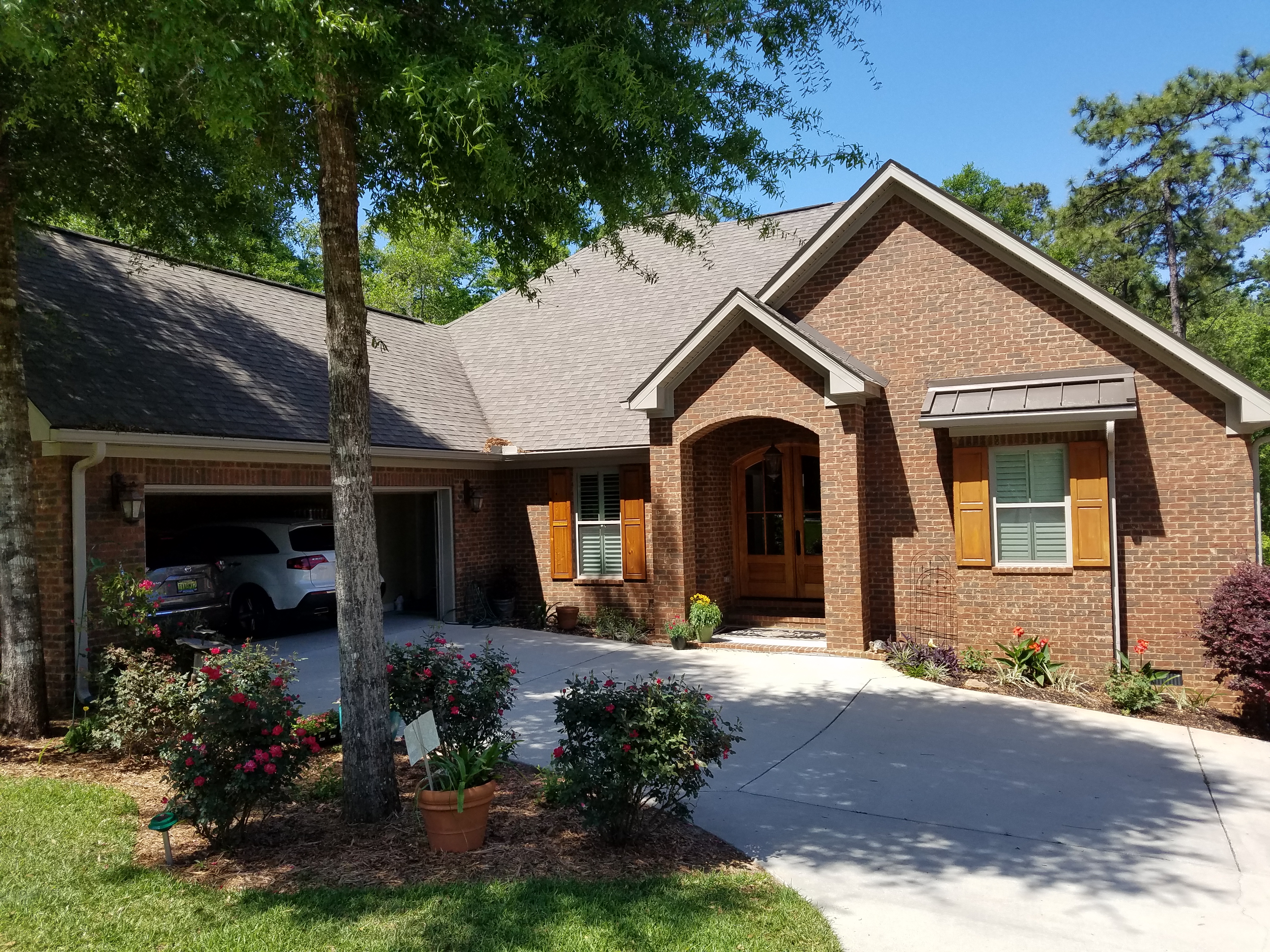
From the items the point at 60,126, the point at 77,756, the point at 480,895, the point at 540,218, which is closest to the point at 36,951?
the point at 480,895

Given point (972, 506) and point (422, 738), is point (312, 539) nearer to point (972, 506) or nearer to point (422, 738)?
point (422, 738)

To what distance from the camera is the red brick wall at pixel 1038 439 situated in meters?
9.88

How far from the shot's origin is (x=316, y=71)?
5430 millimetres

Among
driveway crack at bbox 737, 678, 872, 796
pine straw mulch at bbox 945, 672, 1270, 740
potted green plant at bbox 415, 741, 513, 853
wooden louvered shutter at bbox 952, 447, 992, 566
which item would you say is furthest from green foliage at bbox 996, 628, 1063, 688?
potted green plant at bbox 415, 741, 513, 853

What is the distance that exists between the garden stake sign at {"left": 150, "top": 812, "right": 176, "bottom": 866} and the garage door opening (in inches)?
221

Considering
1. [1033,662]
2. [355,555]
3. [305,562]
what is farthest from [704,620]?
[355,555]

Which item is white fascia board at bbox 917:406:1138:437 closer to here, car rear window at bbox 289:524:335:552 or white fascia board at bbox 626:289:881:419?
white fascia board at bbox 626:289:881:419

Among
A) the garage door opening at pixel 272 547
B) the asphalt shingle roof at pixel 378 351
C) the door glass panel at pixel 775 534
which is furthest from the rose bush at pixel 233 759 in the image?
the door glass panel at pixel 775 534

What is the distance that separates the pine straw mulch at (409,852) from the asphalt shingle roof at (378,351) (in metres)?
4.96

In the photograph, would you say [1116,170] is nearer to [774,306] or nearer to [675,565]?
Result: [774,306]

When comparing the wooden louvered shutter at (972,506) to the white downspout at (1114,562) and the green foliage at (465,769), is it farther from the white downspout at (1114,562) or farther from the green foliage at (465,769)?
the green foliage at (465,769)

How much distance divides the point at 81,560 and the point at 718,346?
819cm

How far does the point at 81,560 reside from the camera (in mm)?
8695

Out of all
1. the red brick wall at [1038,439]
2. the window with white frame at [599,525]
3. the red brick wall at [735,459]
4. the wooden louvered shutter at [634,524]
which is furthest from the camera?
the window with white frame at [599,525]
